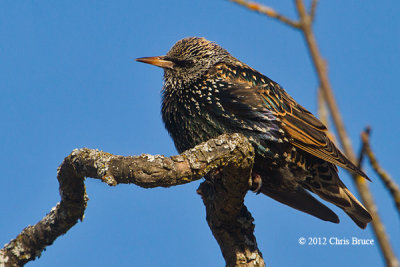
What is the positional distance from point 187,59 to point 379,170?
12.6 feet

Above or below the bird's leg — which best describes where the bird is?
above

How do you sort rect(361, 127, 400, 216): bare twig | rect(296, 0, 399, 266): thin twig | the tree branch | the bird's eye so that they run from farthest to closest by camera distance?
the bird's eye
the tree branch
rect(361, 127, 400, 216): bare twig
rect(296, 0, 399, 266): thin twig

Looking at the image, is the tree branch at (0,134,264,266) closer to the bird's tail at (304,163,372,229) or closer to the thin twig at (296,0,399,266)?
the bird's tail at (304,163,372,229)

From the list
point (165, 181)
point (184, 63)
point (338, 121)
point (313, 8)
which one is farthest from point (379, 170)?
point (184, 63)

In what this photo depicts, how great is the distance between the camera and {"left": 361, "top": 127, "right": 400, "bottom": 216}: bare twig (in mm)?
1764

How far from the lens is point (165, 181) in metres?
3.28

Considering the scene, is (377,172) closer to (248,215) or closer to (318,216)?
(248,215)

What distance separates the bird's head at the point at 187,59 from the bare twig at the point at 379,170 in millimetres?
3492

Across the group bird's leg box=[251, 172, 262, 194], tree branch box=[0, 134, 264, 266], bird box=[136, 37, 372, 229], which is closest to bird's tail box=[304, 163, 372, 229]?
bird box=[136, 37, 372, 229]

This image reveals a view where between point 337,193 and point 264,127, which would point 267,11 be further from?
point 337,193

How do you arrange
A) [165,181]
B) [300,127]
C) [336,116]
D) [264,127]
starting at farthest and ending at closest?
[300,127]
[264,127]
[165,181]
[336,116]

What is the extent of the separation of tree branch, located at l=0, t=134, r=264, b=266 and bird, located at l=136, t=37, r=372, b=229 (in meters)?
0.59

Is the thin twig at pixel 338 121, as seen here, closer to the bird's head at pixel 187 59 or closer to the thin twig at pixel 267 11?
the thin twig at pixel 267 11

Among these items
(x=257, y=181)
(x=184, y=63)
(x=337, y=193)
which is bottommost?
(x=257, y=181)
